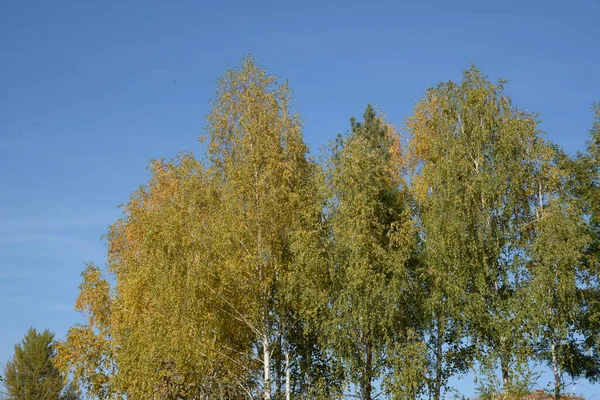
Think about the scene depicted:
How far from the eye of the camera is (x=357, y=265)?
23641 millimetres

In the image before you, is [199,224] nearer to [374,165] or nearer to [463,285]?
[374,165]

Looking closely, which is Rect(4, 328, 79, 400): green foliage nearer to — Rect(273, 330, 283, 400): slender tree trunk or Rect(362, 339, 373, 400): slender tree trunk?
Rect(273, 330, 283, 400): slender tree trunk

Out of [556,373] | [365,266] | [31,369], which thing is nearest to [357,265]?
[365,266]

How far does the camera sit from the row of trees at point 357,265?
23.3m

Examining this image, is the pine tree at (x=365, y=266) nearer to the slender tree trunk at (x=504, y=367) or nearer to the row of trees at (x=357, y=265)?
the row of trees at (x=357, y=265)

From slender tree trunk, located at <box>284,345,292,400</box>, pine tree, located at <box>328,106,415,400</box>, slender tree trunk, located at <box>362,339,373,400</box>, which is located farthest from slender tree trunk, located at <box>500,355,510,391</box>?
slender tree trunk, located at <box>284,345,292,400</box>

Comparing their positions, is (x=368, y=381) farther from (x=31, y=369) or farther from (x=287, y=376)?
(x=31, y=369)

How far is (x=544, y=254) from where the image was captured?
2316cm

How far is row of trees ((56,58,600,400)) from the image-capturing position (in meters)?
23.3

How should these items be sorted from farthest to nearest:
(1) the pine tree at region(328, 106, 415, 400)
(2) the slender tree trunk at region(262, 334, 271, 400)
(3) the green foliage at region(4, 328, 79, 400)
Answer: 1. (3) the green foliage at region(4, 328, 79, 400)
2. (2) the slender tree trunk at region(262, 334, 271, 400)
3. (1) the pine tree at region(328, 106, 415, 400)

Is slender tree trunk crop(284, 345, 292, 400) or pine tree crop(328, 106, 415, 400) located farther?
slender tree trunk crop(284, 345, 292, 400)

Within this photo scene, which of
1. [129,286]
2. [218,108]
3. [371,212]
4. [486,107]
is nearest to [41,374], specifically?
[129,286]

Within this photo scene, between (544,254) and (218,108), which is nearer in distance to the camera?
(544,254)

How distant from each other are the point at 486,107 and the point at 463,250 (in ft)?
20.6
